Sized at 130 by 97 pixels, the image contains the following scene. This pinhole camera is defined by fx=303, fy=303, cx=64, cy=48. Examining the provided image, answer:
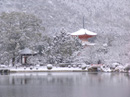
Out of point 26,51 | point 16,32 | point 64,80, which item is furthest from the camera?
point 26,51

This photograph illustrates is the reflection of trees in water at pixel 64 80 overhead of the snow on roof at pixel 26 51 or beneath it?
beneath

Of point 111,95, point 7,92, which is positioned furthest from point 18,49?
point 111,95

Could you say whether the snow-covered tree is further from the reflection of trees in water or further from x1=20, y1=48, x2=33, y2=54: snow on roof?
the reflection of trees in water

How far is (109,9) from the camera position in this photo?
11038 cm

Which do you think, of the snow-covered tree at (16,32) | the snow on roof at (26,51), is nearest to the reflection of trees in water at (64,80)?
the snow-covered tree at (16,32)

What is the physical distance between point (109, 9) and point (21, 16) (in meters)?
73.1

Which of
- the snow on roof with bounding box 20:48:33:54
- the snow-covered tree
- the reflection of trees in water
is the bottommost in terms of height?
the reflection of trees in water

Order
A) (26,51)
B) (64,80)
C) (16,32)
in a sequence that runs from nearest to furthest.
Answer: (64,80), (16,32), (26,51)

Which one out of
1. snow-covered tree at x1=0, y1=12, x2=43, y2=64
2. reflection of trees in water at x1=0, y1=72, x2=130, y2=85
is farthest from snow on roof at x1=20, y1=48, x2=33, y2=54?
reflection of trees in water at x1=0, y1=72, x2=130, y2=85

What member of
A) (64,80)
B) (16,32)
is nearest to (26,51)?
(16,32)

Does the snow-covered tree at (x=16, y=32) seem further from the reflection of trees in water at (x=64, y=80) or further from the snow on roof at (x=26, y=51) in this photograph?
the reflection of trees in water at (x=64, y=80)

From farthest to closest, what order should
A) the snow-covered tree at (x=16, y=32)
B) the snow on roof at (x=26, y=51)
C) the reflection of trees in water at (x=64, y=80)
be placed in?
the snow on roof at (x=26, y=51) → the snow-covered tree at (x=16, y=32) → the reflection of trees in water at (x=64, y=80)

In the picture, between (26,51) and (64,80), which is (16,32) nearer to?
(26,51)

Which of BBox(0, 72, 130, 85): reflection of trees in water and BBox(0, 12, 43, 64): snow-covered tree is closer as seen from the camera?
BBox(0, 72, 130, 85): reflection of trees in water
